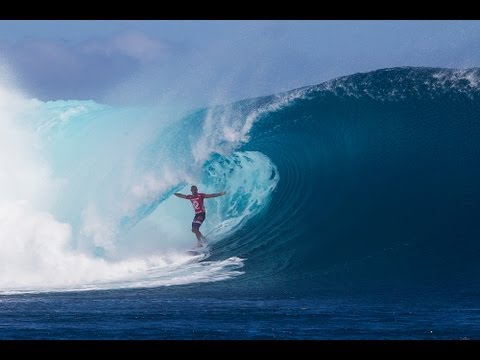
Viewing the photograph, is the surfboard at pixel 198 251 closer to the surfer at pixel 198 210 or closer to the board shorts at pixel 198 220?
the surfer at pixel 198 210

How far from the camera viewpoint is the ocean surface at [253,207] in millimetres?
5941

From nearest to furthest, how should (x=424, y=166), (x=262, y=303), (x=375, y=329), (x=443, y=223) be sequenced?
1. (x=375, y=329)
2. (x=262, y=303)
3. (x=443, y=223)
4. (x=424, y=166)

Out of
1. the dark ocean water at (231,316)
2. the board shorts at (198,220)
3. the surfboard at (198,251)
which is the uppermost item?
the board shorts at (198,220)

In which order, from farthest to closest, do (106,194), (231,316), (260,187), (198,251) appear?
(260,187) → (106,194) → (198,251) → (231,316)

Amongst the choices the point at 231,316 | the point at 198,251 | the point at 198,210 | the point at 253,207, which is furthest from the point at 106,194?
the point at 231,316

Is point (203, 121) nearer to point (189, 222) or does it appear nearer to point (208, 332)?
point (189, 222)

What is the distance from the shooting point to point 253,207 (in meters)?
7.47

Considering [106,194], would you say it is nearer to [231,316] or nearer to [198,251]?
[198,251]

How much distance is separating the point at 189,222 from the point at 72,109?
144 cm

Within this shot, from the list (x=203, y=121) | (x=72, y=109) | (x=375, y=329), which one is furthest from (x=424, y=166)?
(x=72, y=109)

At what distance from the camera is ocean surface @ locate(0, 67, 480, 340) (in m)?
5.94

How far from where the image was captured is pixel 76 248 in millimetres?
6992

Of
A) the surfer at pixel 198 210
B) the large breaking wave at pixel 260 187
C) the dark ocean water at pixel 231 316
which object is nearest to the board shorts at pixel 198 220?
the surfer at pixel 198 210

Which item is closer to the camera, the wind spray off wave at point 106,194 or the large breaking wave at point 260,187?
the large breaking wave at point 260,187
